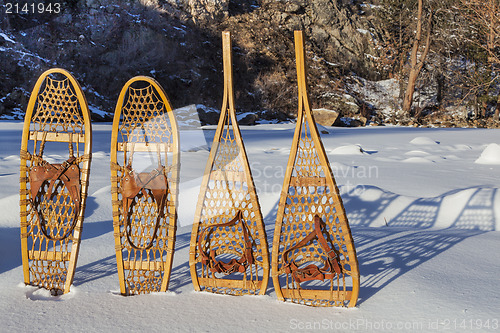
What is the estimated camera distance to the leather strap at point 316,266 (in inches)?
66.6

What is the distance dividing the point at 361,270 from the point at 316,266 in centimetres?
53

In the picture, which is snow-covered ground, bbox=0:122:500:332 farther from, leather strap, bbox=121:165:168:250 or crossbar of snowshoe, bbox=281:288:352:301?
leather strap, bbox=121:165:168:250

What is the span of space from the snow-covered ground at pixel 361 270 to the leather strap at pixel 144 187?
0.36 meters

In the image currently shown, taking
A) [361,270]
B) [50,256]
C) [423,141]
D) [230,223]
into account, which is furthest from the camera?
[423,141]

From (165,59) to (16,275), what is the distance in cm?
1253

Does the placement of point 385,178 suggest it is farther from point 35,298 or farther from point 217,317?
point 35,298

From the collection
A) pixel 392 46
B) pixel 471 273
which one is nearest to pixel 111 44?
pixel 392 46

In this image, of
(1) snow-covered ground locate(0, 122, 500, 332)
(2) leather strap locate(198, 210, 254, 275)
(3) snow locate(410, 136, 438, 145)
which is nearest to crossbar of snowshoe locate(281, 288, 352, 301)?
(1) snow-covered ground locate(0, 122, 500, 332)

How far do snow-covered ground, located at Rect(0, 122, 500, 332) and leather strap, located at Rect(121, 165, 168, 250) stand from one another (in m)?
0.36

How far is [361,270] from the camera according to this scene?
7.03 ft

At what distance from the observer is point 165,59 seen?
13.8 metres

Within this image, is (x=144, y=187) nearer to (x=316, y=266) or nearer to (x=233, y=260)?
(x=233, y=260)

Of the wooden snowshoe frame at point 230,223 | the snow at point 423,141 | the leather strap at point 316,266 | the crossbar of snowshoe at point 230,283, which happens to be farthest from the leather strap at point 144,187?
the snow at point 423,141

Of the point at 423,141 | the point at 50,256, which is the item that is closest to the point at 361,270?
the point at 50,256
